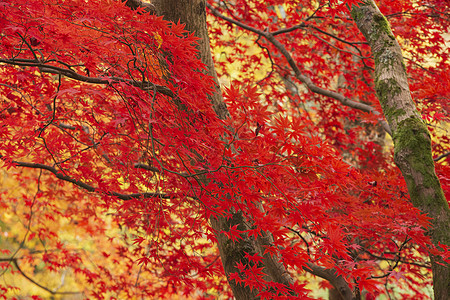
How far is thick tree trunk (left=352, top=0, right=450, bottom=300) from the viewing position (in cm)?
248

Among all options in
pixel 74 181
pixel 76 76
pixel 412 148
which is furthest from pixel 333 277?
pixel 76 76

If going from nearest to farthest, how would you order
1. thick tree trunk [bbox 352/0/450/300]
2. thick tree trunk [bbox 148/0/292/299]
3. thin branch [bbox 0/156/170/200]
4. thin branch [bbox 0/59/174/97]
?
thin branch [bbox 0/59/174/97]
thick tree trunk [bbox 352/0/450/300]
thick tree trunk [bbox 148/0/292/299]
thin branch [bbox 0/156/170/200]

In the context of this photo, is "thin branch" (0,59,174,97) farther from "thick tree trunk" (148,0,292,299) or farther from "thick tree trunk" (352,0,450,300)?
"thick tree trunk" (352,0,450,300)

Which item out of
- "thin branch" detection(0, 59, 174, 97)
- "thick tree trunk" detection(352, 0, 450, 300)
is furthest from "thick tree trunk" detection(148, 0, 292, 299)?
"thick tree trunk" detection(352, 0, 450, 300)

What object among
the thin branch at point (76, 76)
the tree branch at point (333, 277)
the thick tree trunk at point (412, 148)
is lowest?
the tree branch at point (333, 277)

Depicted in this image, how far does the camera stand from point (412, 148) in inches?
102

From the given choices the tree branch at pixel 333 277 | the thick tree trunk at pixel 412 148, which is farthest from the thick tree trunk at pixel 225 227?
the thick tree trunk at pixel 412 148

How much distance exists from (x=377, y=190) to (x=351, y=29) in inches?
127

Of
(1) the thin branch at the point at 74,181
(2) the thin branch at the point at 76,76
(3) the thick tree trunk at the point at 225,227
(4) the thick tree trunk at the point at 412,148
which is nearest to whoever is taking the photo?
(2) the thin branch at the point at 76,76

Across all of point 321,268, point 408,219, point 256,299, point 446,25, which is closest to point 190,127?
point 256,299

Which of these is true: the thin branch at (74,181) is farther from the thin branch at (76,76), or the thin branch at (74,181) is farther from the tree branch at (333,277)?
the tree branch at (333,277)

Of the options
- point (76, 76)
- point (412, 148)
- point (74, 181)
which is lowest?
point (412, 148)

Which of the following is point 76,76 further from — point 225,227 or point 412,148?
point 412,148

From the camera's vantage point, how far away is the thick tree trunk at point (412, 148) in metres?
2.48
